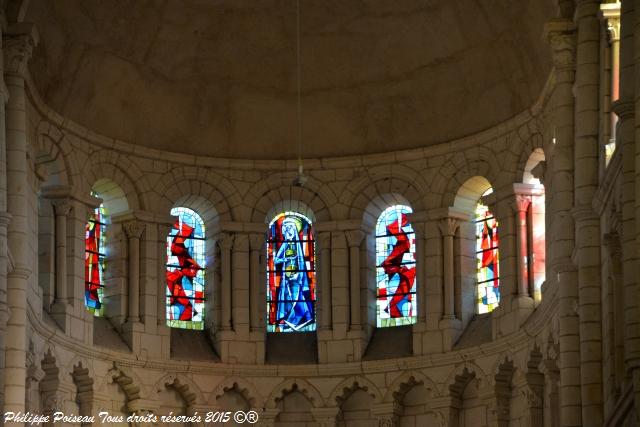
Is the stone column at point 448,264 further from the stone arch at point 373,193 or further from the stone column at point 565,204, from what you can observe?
the stone column at point 565,204

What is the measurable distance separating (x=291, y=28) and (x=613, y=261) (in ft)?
35.5

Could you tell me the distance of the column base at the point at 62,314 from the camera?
33.3 metres

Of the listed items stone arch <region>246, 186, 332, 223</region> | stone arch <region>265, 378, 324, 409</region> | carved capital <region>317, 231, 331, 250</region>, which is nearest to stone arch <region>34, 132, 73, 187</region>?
stone arch <region>246, 186, 332, 223</region>

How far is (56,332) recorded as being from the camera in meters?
32.8

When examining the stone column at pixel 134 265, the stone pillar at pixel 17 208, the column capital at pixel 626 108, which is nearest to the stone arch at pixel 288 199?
the stone column at pixel 134 265

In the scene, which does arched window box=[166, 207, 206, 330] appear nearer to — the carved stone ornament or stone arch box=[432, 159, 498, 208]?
stone arch box=[432, 159, 498, 208]

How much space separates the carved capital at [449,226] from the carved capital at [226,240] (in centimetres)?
388

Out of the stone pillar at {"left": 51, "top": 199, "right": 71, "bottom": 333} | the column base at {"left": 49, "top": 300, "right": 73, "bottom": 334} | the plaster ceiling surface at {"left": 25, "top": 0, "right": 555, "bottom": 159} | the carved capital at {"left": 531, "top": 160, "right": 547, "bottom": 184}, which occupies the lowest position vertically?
the column base at {"left": 49, "top": 300, "right": 73, "bottom": 334}

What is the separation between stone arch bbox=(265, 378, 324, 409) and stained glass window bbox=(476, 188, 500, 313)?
3.28m

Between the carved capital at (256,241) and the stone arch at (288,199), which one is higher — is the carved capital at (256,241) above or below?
below

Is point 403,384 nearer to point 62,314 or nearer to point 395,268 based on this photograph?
point 395,268

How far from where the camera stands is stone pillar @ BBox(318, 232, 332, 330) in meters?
36.1

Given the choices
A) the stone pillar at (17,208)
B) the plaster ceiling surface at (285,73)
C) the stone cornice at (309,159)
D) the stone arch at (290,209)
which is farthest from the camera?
the stone arch at (290,209)

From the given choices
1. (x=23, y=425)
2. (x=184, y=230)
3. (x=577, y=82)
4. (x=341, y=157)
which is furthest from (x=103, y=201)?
(x=577, y=82)
